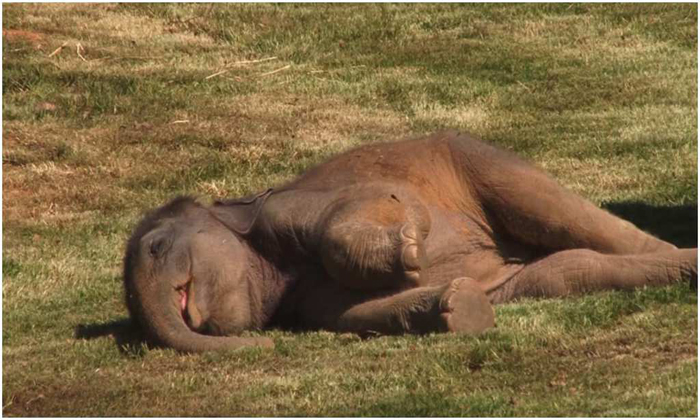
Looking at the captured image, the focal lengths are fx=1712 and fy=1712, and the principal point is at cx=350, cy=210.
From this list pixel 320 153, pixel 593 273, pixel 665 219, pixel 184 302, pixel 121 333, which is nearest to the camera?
pixel 184 302

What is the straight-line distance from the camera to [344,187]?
9.38m

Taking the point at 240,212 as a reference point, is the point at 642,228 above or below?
below

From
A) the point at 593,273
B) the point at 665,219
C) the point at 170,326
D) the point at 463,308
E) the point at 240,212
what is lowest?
the point at 665,219

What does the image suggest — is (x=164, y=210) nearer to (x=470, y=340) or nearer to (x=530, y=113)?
(x=470, y=340)

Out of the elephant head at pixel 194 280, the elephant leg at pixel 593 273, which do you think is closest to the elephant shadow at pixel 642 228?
the elephant head at pixel 194 280

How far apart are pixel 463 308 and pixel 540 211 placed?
126 centimetres

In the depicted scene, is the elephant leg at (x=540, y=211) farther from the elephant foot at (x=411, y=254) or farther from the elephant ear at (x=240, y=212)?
the elephant ear at (x=240, y=212)

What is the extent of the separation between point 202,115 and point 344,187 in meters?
7.29

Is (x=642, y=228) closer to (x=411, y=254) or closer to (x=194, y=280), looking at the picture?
(x=411, y=254)

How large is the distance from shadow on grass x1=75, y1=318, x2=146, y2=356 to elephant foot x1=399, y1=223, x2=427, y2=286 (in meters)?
1.46

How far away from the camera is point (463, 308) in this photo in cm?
841

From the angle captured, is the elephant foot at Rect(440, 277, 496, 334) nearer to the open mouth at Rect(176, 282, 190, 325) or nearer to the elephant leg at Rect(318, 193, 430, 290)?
the elephant leg at Rect(318, 193, 430, 290)


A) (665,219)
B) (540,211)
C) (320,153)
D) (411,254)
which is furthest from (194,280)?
(320,153)

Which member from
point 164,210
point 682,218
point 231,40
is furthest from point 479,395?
point 231,40
